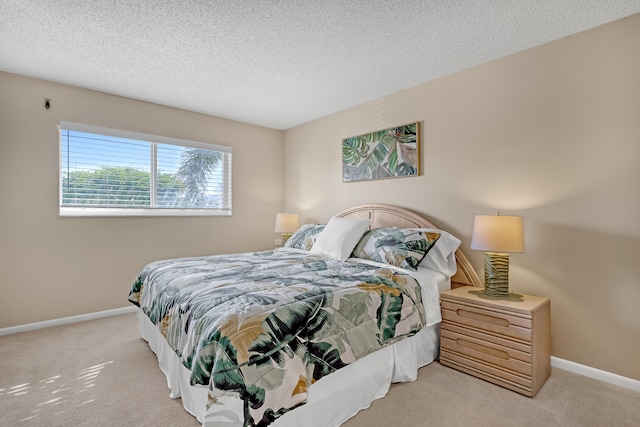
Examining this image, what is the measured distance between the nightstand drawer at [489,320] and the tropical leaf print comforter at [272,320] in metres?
0.28

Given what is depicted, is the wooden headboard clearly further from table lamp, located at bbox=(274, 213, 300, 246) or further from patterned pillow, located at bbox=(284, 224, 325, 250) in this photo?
table lamp, located at bbox=(274, 213, 300, 246)

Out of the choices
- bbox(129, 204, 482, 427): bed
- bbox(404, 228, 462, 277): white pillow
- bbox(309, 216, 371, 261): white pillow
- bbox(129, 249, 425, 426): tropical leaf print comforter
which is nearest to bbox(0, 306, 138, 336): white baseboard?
bbox(129, 204, 482, 427): bed

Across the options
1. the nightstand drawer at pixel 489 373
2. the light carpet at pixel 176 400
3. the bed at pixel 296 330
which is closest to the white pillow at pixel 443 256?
the bed at pixel 296 330

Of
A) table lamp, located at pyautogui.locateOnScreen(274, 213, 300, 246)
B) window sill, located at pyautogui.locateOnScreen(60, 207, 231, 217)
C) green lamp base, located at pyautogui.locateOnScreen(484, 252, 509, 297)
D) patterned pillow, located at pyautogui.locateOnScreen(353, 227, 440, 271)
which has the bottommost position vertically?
green lamp base, located at pyautogui.locateOnScreen(484, 252, 509, 297)

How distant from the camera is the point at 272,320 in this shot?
4.90ft

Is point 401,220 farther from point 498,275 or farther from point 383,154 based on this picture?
point 498,275

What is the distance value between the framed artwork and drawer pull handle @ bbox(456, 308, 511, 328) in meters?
1.45

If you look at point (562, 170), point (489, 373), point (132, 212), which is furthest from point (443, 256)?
point (132, 212)

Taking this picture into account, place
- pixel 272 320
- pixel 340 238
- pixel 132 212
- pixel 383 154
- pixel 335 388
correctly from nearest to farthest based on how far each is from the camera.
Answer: pixel 272 320
pixel 335 388
pixel 340 238
pixel 383 154
pixel 132 212

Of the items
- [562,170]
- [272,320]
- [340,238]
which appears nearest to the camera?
[272,320]

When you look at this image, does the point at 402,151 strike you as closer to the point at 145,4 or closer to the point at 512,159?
the point at 512,159

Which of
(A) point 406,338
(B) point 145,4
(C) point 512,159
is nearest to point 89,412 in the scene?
(A) point 406,338

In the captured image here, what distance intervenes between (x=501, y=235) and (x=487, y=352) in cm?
80

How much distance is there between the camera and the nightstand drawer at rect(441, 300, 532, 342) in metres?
1.98
